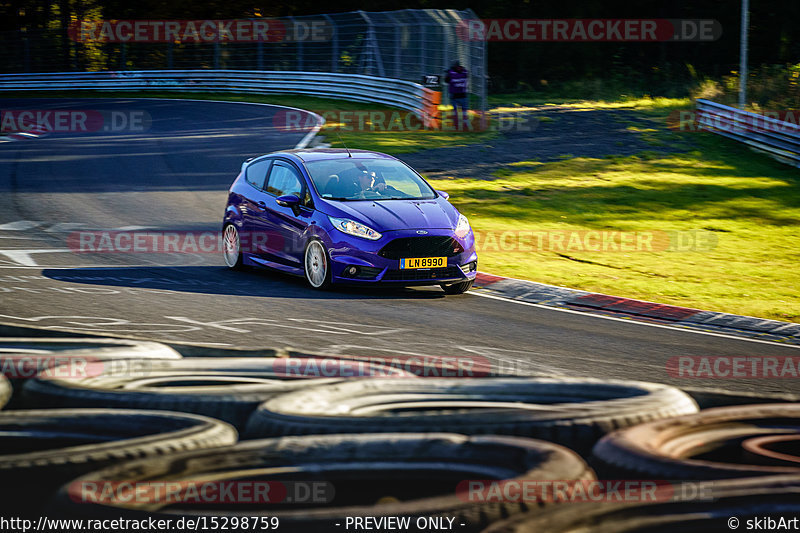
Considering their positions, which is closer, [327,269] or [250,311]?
[250,311]

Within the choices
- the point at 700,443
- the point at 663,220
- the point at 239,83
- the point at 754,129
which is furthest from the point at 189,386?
the point at 239,83

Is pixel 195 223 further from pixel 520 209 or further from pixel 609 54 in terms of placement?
pixel 609 54

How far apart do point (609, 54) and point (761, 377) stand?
52454 millimetres

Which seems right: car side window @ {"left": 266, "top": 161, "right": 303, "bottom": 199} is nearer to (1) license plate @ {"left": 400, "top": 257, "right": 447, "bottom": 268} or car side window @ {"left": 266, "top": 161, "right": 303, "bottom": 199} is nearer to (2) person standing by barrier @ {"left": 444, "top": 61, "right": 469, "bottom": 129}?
(1) license plate @ {"left": 400, "top": 257, "right": 447, "bottom": 268}

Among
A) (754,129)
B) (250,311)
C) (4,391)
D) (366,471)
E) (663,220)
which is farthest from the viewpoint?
(754,129)

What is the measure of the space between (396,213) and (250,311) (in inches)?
96.9

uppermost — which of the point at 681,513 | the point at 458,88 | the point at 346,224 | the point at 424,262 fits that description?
the point at 458,88

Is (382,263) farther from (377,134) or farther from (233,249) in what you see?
(377,134)

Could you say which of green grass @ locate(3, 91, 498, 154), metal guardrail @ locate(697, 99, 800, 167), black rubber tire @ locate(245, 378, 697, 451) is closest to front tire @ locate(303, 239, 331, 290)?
black rubber tire @ locate(245, 378, 697, 451)

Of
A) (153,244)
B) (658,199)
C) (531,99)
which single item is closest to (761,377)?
(153,244)

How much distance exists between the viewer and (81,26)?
55.8 meters

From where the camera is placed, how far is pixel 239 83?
4478cm

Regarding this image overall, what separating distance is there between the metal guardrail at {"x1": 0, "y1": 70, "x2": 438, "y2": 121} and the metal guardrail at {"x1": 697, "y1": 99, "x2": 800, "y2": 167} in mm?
9631

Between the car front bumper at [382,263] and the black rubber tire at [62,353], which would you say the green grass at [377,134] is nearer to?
the car front bumper at [382,263]
